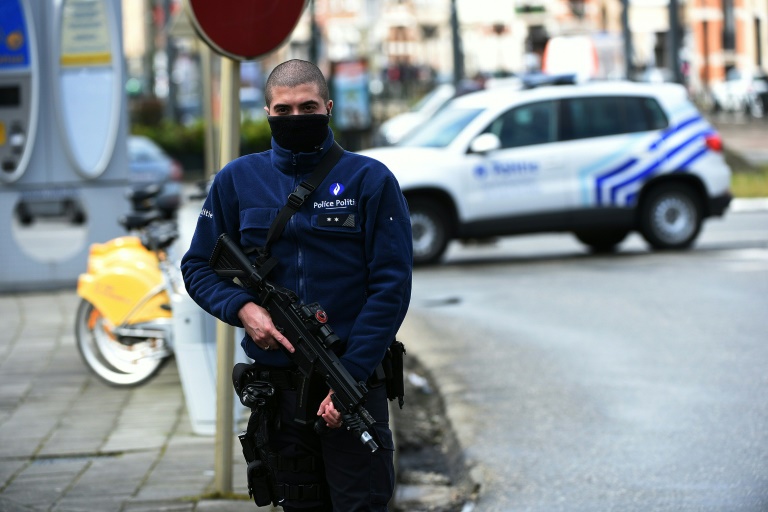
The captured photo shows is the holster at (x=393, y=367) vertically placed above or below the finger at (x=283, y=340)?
below

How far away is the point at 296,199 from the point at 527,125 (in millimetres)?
11522

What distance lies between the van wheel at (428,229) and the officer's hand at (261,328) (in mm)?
10829

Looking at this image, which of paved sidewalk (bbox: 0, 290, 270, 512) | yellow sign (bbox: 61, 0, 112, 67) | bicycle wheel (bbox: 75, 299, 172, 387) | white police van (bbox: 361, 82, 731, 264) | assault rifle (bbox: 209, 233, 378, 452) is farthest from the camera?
white police van (bbox: 361, 82, 731, 264)

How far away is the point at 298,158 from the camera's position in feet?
13.6

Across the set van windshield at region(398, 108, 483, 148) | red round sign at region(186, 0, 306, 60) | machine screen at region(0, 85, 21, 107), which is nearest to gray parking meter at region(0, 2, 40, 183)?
machine screen at region(0, 85, 21, 107)

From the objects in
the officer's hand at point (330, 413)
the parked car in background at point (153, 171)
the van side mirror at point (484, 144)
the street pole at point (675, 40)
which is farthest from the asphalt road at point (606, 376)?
the street pole at point (675, 40)

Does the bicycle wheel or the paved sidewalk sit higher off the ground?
the bicycle wheel

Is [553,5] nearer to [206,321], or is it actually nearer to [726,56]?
[726,56]

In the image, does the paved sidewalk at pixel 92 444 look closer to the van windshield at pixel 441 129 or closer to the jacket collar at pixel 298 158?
the jacket collar at pixel 298 158

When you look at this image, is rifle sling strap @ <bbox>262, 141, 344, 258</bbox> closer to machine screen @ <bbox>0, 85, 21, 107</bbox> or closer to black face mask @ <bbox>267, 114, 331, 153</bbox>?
black face mask @ <bbox>267, 114, 331, 153</bbox>

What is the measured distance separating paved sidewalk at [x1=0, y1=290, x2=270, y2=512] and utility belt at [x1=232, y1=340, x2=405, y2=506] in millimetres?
1437

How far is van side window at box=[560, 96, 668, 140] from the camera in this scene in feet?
51.0

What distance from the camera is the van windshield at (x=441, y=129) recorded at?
1541 cm

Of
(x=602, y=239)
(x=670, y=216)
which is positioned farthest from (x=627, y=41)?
(x=670, y=216)
